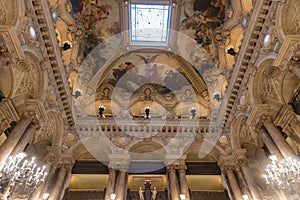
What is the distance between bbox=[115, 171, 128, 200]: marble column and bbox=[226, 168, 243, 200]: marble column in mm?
3874

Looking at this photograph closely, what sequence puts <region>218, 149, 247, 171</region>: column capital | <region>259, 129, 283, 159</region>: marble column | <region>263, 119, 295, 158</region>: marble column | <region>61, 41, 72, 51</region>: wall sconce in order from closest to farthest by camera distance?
<region>263, 119, 295, 158</region>: marble column → <region>259, 129, 283, 159</region>: marble column → <region>218, 149, 247, 171</region>: column capital → <region>61, 41, 72, 51</region>: wall sconce

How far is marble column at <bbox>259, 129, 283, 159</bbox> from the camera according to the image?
27.5ft

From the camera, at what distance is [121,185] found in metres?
10.4

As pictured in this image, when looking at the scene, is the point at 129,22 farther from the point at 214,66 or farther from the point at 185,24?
the point at 214,66

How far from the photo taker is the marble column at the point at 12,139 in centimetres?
759

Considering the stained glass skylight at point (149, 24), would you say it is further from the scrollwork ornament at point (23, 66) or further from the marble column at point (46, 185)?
the marble column at point (46, 185)

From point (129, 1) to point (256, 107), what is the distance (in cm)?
795

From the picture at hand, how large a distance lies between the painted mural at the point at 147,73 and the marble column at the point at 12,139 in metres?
7.17

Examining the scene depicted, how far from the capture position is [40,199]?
9172 mm

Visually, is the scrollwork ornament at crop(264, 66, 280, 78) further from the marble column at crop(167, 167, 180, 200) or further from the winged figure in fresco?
the winged figure in fresco

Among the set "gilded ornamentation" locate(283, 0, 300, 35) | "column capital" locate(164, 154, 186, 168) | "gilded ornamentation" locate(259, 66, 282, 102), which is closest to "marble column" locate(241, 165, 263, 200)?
"column capital" locate(164, 154, 186, 168)

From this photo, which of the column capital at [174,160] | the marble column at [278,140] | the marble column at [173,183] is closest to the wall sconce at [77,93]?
the column capital at [174,160]

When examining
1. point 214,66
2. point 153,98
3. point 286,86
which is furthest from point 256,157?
point 153,98

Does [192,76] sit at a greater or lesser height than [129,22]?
lesser
